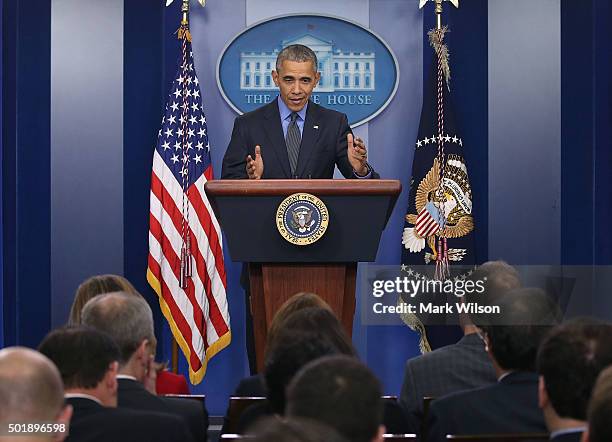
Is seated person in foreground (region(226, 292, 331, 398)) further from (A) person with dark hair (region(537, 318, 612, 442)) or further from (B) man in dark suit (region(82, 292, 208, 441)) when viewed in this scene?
(A) person with dark hair (region(537, 318, 612, 442))

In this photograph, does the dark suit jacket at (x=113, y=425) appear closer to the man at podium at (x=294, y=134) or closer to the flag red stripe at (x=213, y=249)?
the man at podium at (x=294, y=134)

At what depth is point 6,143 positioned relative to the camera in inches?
281

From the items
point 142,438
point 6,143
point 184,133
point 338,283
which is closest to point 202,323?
point 184,133

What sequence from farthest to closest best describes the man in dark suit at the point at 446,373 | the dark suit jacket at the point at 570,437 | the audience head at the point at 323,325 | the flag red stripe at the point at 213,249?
the flag red stripe at the point at 213,249, the man in dark suit at the point at 446,373, the audience head at the point at 323,325, the dark suit jacket at the point at 570,437

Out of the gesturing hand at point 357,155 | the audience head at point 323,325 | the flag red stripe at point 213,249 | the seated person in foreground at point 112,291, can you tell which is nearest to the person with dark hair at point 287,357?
the audience head at point 323,325

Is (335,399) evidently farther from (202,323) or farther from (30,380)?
(202,323)

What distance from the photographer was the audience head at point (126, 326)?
323cm

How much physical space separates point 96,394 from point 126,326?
0.49 m

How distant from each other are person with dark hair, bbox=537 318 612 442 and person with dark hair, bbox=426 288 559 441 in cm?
47

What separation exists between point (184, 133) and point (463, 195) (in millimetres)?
1917

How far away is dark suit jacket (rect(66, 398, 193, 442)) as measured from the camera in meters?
2.65

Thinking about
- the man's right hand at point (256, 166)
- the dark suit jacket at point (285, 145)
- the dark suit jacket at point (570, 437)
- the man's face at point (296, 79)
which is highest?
the man's face at point (296, 79)

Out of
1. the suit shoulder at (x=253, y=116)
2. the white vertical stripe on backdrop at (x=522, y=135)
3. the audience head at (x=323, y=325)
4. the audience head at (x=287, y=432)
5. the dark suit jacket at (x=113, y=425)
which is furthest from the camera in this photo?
the white vertical stripe on backdrop at (x=522, y=135)

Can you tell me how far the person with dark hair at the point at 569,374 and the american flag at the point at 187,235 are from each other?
448 centimetres
